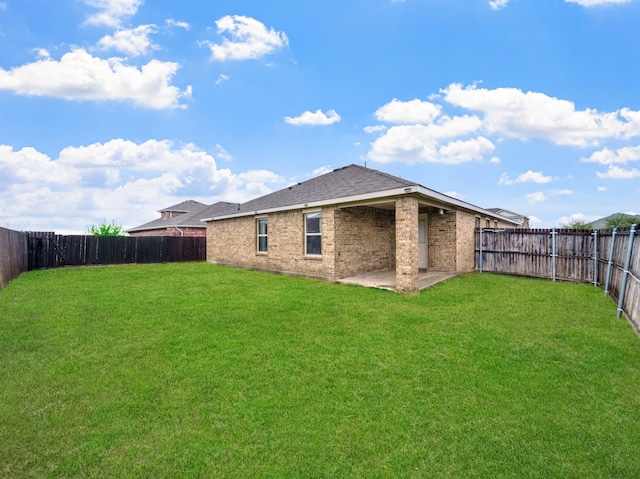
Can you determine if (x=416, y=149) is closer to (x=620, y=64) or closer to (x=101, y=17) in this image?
(x=620, y=64)

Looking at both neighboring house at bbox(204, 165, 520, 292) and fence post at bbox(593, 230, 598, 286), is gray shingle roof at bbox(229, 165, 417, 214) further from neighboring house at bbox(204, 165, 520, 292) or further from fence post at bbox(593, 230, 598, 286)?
fence post at bbox(593, 230, 598, 286)

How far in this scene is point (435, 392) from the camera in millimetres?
3676

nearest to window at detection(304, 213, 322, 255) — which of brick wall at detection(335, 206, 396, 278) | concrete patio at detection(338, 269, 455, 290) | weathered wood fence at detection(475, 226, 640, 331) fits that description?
brick wall at detection(335, 206, 396, 278)

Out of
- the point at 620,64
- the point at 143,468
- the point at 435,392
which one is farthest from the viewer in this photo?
the point at 620,64

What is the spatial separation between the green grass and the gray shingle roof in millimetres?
4190

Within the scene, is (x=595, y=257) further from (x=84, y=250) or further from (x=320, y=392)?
(x=84, y=250)

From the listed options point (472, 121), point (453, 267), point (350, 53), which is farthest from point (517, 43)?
point (453, 267)

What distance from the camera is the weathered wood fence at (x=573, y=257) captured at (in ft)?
22.2

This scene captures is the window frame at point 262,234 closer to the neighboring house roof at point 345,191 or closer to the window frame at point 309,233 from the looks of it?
the neighboring house roof at point 345,191

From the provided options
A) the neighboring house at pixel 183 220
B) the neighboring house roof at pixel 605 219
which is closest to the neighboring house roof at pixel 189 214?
the neighboring house at pixel 183 220

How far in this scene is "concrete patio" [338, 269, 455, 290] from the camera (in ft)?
31.5

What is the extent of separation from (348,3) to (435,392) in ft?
41.1

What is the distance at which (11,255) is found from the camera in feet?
40.0

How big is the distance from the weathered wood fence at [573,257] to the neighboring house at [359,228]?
0.96 meters
